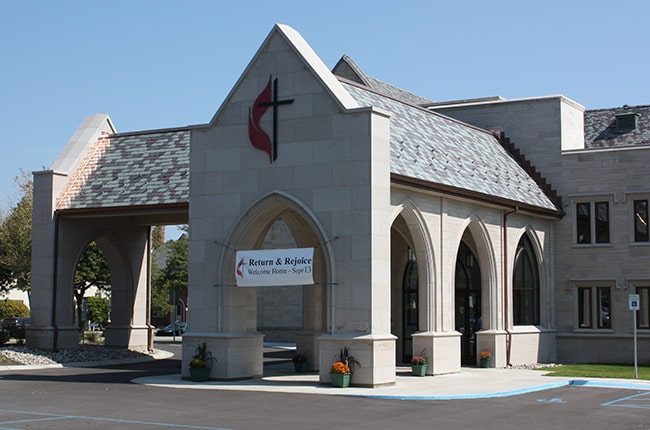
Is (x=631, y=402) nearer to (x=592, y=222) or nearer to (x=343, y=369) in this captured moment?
(x=343, y=369)

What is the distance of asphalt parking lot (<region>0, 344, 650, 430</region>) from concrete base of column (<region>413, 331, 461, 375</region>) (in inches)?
169

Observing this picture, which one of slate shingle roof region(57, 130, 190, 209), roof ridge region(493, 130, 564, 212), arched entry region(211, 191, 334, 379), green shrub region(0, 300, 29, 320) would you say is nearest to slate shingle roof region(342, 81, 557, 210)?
roof ridge region(493, 130, 564, 212)

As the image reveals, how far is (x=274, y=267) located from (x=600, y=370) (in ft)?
38.6

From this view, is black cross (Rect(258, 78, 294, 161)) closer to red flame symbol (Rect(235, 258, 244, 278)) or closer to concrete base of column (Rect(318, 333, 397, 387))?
red flame symbol (Rect(235, 258, 244, 278))

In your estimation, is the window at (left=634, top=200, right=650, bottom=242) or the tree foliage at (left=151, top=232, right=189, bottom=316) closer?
the window at (left=634, top=200, right=650, bottom=242)

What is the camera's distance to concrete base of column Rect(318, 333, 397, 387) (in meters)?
24.8

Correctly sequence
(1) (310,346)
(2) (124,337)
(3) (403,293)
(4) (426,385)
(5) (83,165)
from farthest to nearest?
1. (2) (124,337)
2. (5) (83,165)
3. (3) (403,293)
4. (1) (310,346)
5. (4) (426,385)

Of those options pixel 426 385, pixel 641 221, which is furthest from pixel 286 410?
pixel 641 221

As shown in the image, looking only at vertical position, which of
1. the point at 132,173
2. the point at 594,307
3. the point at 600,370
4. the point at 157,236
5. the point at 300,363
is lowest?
the point at 600,370

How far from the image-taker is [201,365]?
88.2ft

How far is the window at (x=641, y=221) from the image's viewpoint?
36.7 m

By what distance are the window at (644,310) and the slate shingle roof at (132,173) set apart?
54.9 feet

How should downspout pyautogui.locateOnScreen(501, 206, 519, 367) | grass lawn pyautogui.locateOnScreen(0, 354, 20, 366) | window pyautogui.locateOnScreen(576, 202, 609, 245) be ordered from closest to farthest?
1. grass lawn pyautogui.locateOnScreen(0, 354, 20, 366)
2. downspout pyautogui.locateOnScreen(501, 206, 519, 367)
3. window pyautogui.locateOnScreen(576, 202, 609, 245)

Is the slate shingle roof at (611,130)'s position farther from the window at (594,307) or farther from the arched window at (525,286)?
the arched window at (525,286)
